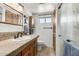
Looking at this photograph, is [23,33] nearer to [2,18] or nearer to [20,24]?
[20,24]

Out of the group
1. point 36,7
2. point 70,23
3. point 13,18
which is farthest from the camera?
point 36,7

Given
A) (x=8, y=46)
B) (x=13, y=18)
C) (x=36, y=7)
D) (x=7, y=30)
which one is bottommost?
(x=8, y=46)

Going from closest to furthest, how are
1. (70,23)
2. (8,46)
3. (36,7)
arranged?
(8,46), (70,23), (36,7)

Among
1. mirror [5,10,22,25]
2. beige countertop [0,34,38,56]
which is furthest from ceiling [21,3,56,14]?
beige countertop [0,34,38,56]

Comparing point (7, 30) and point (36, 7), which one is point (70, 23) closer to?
point (36, 7)

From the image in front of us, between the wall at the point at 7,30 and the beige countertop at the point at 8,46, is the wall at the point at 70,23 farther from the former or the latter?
the wall at the point at 7,30

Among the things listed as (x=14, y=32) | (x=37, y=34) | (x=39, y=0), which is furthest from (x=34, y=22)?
(x=39, y=0)

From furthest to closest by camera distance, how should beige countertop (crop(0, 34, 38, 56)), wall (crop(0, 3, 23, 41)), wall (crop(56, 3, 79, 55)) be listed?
wall (crop(0, 3, 23, 41)), wall (crop(56, 3, 79, 55)), beige countertop (crop(0, 34, 38, 56))

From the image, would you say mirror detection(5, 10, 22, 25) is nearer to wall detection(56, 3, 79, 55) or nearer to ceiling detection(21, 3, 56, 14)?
ceiling detection(21, 3, 56, 14)

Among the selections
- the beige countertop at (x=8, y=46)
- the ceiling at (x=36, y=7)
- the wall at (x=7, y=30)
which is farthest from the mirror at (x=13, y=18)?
the beige countertop at (x=8, y=46)

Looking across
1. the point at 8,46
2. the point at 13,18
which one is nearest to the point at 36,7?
the point at 13,18

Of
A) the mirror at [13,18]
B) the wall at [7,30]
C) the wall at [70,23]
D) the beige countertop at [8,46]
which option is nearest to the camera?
the beige countertop at [8,46]

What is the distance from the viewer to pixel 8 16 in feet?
5.71

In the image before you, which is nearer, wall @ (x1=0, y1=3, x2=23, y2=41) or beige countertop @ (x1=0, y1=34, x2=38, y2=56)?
beige countertop @ (x1=0, y1=34, x2=38, y2=56)
